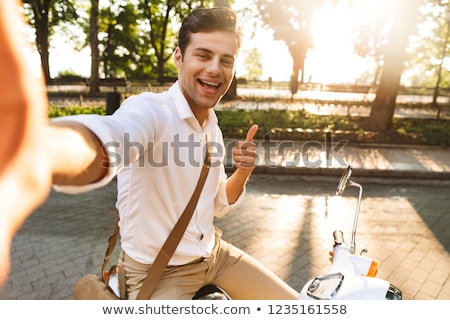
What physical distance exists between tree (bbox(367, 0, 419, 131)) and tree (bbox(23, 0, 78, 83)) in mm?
24908

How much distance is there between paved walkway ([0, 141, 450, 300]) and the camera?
3689 millimetres

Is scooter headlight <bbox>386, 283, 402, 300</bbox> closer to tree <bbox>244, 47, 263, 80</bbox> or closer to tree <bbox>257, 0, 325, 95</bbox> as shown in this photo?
tree <bbox>257, 0, 325, 95</bbox>

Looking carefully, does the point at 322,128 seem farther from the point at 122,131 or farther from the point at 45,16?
the point at 45,16

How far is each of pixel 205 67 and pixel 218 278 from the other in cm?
113

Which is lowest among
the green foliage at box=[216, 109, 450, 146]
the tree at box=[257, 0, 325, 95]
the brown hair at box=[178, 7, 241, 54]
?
the green foliage at box=[216, 109, 450, 146]

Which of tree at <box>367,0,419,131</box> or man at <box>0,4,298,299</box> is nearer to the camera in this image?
man at <box>0,4,298,299</box>

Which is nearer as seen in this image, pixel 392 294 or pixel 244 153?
pixel 392 294

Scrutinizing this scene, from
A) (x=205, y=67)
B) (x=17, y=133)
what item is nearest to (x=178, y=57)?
(x=205, y=67)

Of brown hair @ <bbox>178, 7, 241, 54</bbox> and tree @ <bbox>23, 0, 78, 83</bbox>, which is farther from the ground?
tree @ <bbox>23, 0, 78, 83</bbox>

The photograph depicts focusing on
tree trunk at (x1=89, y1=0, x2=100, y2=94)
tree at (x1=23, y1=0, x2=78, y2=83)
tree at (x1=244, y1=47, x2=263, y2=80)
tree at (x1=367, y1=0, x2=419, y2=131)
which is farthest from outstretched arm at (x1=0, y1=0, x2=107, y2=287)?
tree at (x1=244, y1=47, x2=263, y2=80)

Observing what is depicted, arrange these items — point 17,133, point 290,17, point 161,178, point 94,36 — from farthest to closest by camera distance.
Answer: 1. point 290,17
2. point 94,36
3. point 161,178
4. point 17,133

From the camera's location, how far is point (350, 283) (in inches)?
56.9

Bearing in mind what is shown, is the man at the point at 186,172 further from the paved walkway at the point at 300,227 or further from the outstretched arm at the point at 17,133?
the paved walkway at the point at 300,227

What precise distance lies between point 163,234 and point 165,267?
15cm
